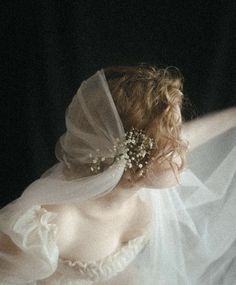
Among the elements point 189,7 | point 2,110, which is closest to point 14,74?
point 2,110

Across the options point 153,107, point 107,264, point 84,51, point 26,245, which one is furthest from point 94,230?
point 84,51

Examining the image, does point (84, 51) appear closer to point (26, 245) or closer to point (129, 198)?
point (129, 198)

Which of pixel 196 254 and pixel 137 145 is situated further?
pixel 196 254

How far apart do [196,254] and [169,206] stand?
0.13 m

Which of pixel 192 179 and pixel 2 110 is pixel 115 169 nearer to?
pixel 192 179

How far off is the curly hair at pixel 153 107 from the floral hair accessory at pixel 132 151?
0.01 m

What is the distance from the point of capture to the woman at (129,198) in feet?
2.60

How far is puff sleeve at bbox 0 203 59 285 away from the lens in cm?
79

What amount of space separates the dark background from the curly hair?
43 centimetres

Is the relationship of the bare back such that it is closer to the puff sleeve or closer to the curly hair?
the puff sleeve

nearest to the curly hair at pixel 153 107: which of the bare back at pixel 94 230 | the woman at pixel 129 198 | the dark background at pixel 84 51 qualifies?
the woman at pixel 129 198

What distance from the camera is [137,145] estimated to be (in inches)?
31.5

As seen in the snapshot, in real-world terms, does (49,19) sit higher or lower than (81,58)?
higher

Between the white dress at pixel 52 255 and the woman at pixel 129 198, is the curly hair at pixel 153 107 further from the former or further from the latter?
the white dress at pixel 52 255
